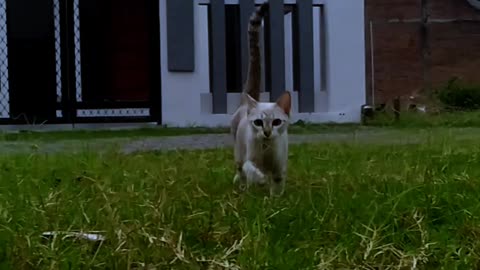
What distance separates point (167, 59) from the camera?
11.2m

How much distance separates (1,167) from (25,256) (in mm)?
2031

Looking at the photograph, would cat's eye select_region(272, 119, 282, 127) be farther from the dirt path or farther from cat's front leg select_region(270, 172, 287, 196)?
the dirt path

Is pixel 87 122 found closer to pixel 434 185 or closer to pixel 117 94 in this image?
pixel 117 94

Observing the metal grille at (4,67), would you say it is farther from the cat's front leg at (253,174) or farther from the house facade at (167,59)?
the cat's front leg at (253,174)

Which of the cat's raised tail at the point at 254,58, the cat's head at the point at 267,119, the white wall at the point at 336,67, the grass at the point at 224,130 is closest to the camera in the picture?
the cat's head at the point at 267,119

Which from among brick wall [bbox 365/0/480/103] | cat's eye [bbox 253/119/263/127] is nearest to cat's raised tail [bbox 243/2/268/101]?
cat's eye [bbox 253/119/263/127]

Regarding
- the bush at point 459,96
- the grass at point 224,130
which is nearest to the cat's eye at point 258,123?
the grass at point 224,130

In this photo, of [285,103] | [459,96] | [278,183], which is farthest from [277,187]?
[459,96]

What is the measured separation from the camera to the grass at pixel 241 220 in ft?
8.20

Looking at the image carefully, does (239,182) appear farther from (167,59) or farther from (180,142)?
(167,59)

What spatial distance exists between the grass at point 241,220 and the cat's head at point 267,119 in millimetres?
223

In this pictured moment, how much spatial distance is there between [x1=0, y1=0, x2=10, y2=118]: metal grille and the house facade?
1 centimetres

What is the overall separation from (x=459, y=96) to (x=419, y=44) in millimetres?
1463

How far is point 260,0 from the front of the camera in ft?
38.1
